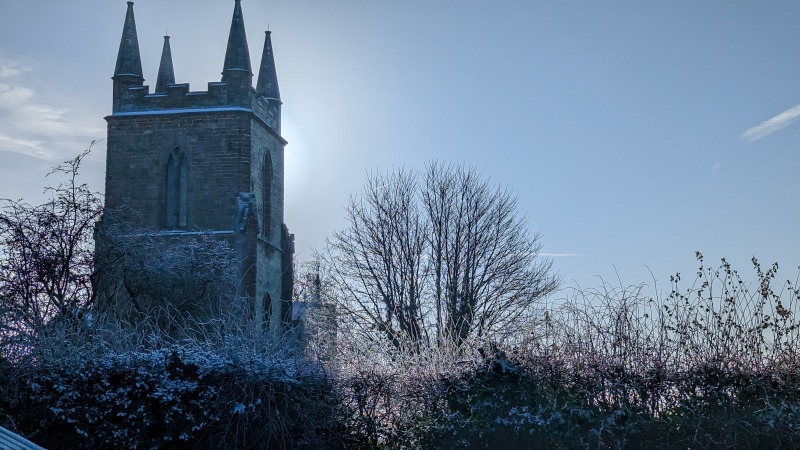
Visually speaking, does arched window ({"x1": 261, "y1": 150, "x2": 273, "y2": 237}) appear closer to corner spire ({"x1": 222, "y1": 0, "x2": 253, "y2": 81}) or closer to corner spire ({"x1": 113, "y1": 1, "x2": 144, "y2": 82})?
corner spire ({"x1": 222, "y1": 0, "x2": 253, "y2": 81})

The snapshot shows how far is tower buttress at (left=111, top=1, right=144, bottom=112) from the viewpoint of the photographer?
3331cm

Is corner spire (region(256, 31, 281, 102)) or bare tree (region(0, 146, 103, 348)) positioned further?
corner spire (region(256, 31, 281, 102))

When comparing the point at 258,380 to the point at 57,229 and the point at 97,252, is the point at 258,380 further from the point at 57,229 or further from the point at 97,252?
the point at 97,252

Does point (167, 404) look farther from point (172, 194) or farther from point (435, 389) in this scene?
point (172, 194)

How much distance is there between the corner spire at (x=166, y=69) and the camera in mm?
36000

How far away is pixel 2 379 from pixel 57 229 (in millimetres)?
10831

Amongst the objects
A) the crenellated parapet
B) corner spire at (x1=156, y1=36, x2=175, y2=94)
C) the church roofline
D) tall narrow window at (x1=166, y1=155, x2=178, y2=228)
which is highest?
corner spire at (x1=156, y1=36, x2=175, y2=94)

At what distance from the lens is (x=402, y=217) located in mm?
32344

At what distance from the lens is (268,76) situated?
37.9 meters

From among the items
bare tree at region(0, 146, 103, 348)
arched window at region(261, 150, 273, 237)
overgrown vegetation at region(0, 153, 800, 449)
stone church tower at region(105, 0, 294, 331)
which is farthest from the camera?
arched window at region(261, 150, 273, 237)

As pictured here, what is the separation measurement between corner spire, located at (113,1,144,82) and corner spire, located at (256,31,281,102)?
200 inches

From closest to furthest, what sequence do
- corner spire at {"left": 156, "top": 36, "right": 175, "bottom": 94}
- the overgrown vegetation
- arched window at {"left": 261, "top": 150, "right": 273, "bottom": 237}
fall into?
the overgrown vegetation
arched window at {"left": 261, "top": 150, "right": 273, "bottom": 237}
corner spire at {"left": 156, "top": 36, "right": 175, "bottom": 94}

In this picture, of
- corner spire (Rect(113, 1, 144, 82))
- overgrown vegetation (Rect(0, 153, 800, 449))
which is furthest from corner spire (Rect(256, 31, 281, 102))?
overgrown vegetation (Rect(0, 153, 800, 449))

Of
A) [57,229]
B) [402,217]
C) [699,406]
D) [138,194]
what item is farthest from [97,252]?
[699,406]
